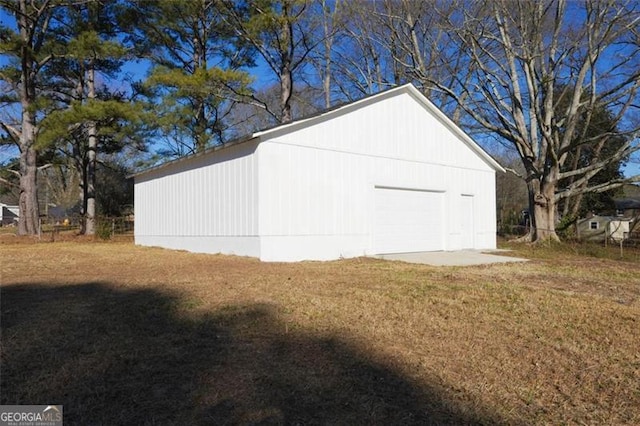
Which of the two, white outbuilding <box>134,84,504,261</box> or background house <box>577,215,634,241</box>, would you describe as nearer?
white outbuilding <box>134,84,504,261</box>

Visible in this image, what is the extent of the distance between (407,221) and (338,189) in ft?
9.06

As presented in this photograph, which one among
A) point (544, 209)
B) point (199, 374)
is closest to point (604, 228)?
point (544, 209)

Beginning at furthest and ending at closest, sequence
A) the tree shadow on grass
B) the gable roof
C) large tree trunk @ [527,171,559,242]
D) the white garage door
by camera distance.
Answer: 1. large tree trunk @ [527,171,559,242]
2. the white garage door
3. the gable roof
4. the tree shadow on grass

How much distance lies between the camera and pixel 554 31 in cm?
1747

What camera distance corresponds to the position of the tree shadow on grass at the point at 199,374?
285 cm

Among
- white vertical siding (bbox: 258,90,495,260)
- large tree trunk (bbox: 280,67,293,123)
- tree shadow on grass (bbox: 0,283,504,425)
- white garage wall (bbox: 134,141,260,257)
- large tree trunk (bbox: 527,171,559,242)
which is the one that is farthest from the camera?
large tree trunk (bbox: 280,67,293,123)

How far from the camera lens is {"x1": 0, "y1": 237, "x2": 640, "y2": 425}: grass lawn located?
2.95 m

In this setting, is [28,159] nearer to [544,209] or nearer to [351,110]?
[351,110]

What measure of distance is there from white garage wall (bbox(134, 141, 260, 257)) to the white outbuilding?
32 mm

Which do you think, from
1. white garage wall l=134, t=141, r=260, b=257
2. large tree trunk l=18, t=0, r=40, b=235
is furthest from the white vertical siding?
large tree trunk l=18, t=0, r=40, b=235

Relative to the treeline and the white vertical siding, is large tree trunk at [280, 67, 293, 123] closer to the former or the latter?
the treeline

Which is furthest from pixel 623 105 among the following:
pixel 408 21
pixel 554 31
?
pixel 408 21

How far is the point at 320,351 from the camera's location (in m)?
3.97

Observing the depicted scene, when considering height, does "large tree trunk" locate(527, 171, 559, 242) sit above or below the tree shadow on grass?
above
